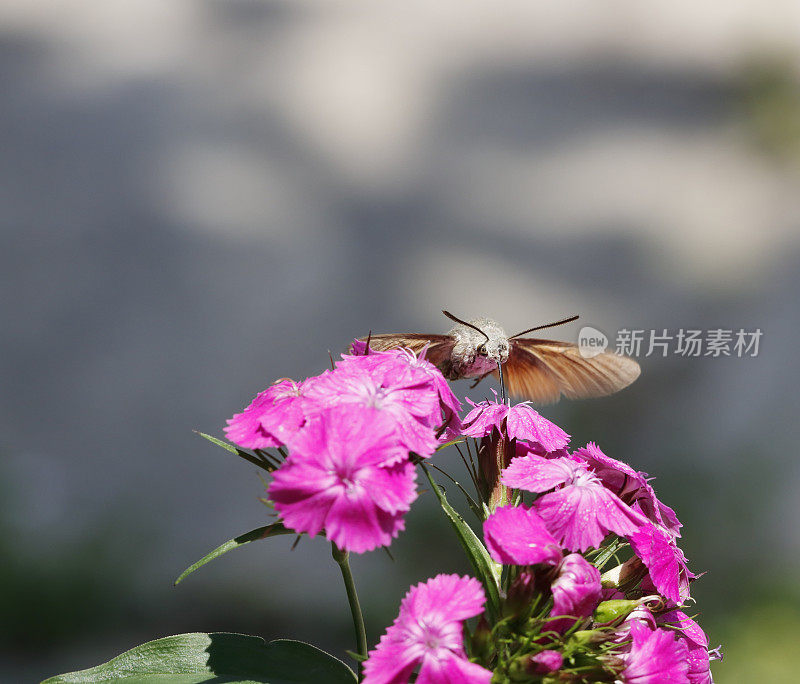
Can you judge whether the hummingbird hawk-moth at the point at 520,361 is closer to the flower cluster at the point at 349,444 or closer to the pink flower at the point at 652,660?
the flower cluster at the point at 349,444

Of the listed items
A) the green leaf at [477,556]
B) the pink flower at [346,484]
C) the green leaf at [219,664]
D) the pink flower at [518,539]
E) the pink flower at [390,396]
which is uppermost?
the pink flower at [390,396]

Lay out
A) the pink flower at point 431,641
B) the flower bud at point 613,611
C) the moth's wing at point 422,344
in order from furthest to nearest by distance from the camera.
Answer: the moth's wing at point 422,344 < the flower bud at point 613,611 < the pink flower at point 431,641

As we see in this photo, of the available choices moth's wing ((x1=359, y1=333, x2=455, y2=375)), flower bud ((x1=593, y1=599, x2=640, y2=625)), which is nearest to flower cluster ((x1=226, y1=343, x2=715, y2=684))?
flower bud ((x1=593, y1=599, x2=640, y2=625))

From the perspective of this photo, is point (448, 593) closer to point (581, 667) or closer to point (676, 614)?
point (581, 667)

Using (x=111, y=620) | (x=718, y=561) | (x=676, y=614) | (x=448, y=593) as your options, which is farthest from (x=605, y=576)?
(x=718, y=561)

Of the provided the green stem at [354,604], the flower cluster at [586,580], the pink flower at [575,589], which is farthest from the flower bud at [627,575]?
the green stem at [354,604]

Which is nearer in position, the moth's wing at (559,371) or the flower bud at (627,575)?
the flower bud at (627,575)

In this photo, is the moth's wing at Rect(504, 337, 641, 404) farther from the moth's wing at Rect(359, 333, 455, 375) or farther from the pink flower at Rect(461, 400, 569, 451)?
the pink flower at Rect(461, 400, 569, 451)
